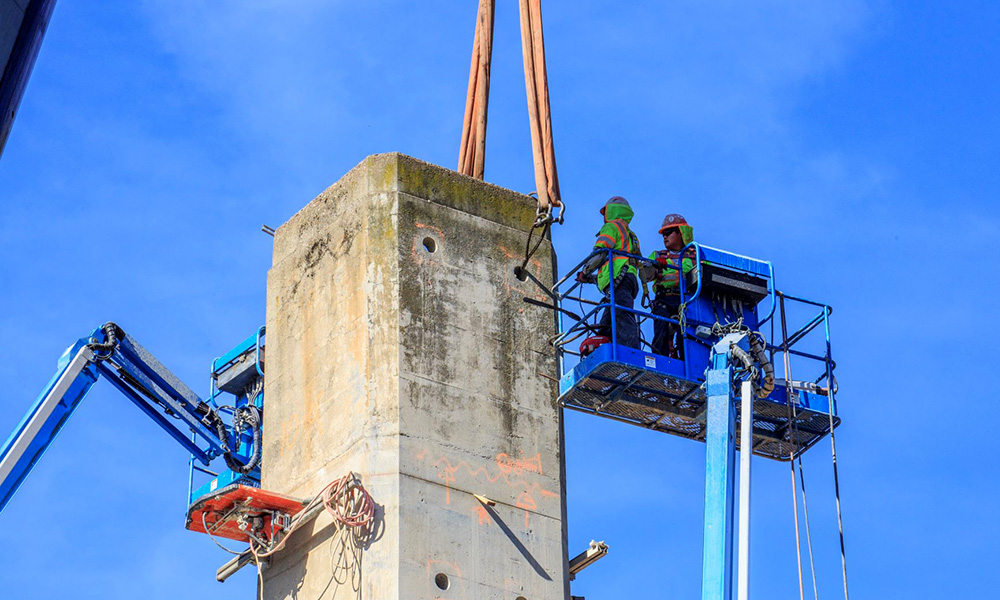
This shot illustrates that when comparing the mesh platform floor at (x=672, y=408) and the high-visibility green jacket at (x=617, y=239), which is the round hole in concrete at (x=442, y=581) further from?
the high-visibility green jacket at (x=617, y=239)

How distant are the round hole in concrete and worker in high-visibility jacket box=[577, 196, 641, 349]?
10.2 feet

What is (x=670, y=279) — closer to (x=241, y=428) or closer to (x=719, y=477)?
(x=719, y=477)

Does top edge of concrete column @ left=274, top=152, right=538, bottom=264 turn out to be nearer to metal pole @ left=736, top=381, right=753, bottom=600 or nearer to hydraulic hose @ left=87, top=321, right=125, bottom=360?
metal pole @ left=736, top=381, right=753, bottom=600

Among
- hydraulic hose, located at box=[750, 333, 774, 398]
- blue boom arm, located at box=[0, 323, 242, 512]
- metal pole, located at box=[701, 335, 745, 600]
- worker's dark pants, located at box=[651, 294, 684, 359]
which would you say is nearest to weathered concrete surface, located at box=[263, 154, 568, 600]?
worker's dark pants, located at box=[651, 294, 684, 359]

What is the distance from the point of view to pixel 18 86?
2283mm

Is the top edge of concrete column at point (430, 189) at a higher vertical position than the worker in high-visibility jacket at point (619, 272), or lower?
higher

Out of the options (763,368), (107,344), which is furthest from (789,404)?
(107,344)

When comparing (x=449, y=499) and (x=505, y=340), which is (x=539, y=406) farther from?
(x=449, y=499)

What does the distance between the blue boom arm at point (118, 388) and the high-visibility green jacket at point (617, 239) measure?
1040 cm

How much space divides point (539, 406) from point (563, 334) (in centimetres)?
87

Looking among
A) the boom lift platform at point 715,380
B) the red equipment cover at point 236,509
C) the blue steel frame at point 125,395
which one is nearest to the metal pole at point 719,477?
the boom lift platform at point 715,380

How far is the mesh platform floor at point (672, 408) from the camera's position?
14133 mm

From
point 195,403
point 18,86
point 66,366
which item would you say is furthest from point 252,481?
point 18,86

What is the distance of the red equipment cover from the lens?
43.0 ft
